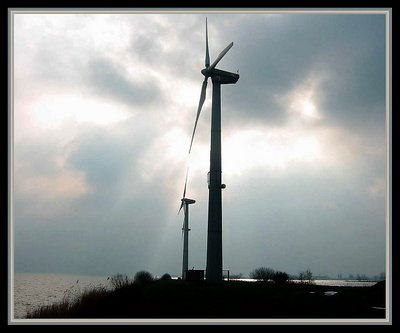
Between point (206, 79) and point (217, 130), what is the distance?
6917 millimetres

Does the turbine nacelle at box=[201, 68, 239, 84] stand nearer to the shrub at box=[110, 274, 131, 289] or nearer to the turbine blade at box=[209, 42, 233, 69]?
the turbine blade at box=[209, 42, 233, 69]

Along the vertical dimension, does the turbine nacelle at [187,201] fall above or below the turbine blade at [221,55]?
below

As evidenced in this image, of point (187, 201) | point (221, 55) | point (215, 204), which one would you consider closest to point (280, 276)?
point (215, 204)

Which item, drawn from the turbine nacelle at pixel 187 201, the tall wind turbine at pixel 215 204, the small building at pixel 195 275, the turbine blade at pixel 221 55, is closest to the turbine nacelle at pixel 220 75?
the turbine blade at pixel 221 55

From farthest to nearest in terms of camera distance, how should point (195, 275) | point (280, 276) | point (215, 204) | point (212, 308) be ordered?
point (280, 276) → point (195, 275) → point (215, 204) → point (212, 308)

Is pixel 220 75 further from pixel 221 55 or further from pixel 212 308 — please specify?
pixel 212 308

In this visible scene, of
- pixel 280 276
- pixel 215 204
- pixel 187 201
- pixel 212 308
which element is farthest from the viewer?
pixel 187 201

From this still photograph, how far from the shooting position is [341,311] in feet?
66.7

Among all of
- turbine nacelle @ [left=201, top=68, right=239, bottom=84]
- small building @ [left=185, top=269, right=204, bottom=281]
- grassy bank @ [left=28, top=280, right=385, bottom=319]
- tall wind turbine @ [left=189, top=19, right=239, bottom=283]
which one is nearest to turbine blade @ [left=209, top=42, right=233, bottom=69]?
turbine nacelle @ [left=201, top=68, right=239, bottom=84]

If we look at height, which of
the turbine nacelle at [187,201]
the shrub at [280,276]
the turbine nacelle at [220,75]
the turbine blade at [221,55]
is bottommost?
the shrub at [280,276]

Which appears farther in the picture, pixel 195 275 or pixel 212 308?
pixel 195 275

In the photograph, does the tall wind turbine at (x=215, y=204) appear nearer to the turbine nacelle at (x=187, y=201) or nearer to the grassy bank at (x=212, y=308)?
the grassy bank at (x=212, y=308)
